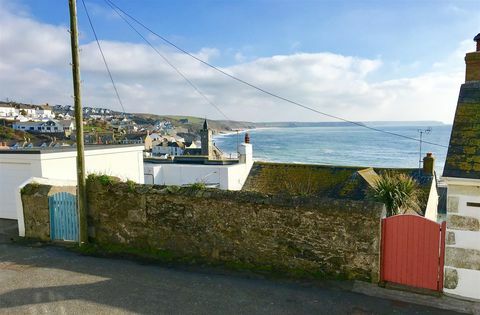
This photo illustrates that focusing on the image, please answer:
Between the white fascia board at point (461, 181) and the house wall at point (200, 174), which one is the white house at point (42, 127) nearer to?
the house wall at point (200, 174)

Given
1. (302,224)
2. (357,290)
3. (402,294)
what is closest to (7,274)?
(302,224)

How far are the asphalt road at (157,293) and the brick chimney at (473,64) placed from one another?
4.80 metres

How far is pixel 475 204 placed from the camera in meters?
6.37

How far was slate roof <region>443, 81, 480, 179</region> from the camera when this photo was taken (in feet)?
21.2

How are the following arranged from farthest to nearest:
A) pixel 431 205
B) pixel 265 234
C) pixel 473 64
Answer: pixel 431 205 < pixel 265 234 < pixel 473 64

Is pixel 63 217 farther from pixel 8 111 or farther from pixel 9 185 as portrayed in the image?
pixel 8 111

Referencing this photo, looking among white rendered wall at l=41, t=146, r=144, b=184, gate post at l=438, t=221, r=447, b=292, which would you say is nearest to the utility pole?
white rendered wall at l=41, t=146, r=144, b=184

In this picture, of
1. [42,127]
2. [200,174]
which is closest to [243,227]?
[200,174]

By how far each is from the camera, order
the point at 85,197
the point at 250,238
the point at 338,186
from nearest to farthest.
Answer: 1. the point at 250,238
2. the point at 85,197
3. the point at 338,186

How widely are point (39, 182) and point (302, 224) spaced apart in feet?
26.4

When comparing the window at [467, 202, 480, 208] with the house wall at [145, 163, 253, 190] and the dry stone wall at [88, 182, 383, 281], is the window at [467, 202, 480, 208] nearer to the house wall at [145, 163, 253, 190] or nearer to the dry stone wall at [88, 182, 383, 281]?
the dry stone wall at [88, 182, 383, 281]

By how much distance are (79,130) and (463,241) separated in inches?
365

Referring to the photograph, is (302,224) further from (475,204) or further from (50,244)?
(50,244)

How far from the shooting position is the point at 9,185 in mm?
12953
